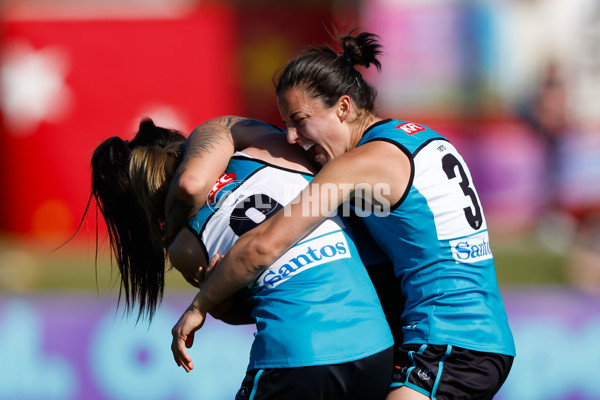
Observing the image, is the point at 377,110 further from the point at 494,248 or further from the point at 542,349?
the point at 494,248

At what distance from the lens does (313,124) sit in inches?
110

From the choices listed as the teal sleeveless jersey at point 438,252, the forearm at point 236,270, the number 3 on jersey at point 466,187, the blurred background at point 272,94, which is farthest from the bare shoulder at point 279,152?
the blurred background at point 272,94

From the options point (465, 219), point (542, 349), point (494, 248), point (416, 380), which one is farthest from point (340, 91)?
point (494, 248)

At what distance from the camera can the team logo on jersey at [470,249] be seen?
2717 mm

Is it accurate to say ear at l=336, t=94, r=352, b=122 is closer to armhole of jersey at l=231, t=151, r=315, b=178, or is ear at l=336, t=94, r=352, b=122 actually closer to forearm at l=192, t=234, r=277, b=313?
armhole of jersey at l=231, t=151, r=315, b=178

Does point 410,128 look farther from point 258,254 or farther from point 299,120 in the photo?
point 258,254

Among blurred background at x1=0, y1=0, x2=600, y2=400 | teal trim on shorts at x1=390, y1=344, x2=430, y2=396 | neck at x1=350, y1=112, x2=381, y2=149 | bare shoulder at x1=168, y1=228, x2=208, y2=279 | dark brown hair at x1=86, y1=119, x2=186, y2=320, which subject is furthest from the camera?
blurred background at x1=0, y1=0, x2=600, y2=400

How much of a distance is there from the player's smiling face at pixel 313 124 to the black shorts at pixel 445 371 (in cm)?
76

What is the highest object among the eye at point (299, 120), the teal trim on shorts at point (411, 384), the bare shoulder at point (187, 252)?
the eye at point (299, 120)

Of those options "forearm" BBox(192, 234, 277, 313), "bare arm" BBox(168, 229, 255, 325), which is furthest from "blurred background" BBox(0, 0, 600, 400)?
"forearm" BBox(192, 234, 277, 313)

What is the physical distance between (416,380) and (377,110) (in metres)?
Result: 1.04

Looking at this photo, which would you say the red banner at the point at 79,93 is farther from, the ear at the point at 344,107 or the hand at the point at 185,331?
the hand at the point at 185,331

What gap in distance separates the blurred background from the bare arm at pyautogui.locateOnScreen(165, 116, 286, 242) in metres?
3.17

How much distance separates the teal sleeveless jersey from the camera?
2678mm
